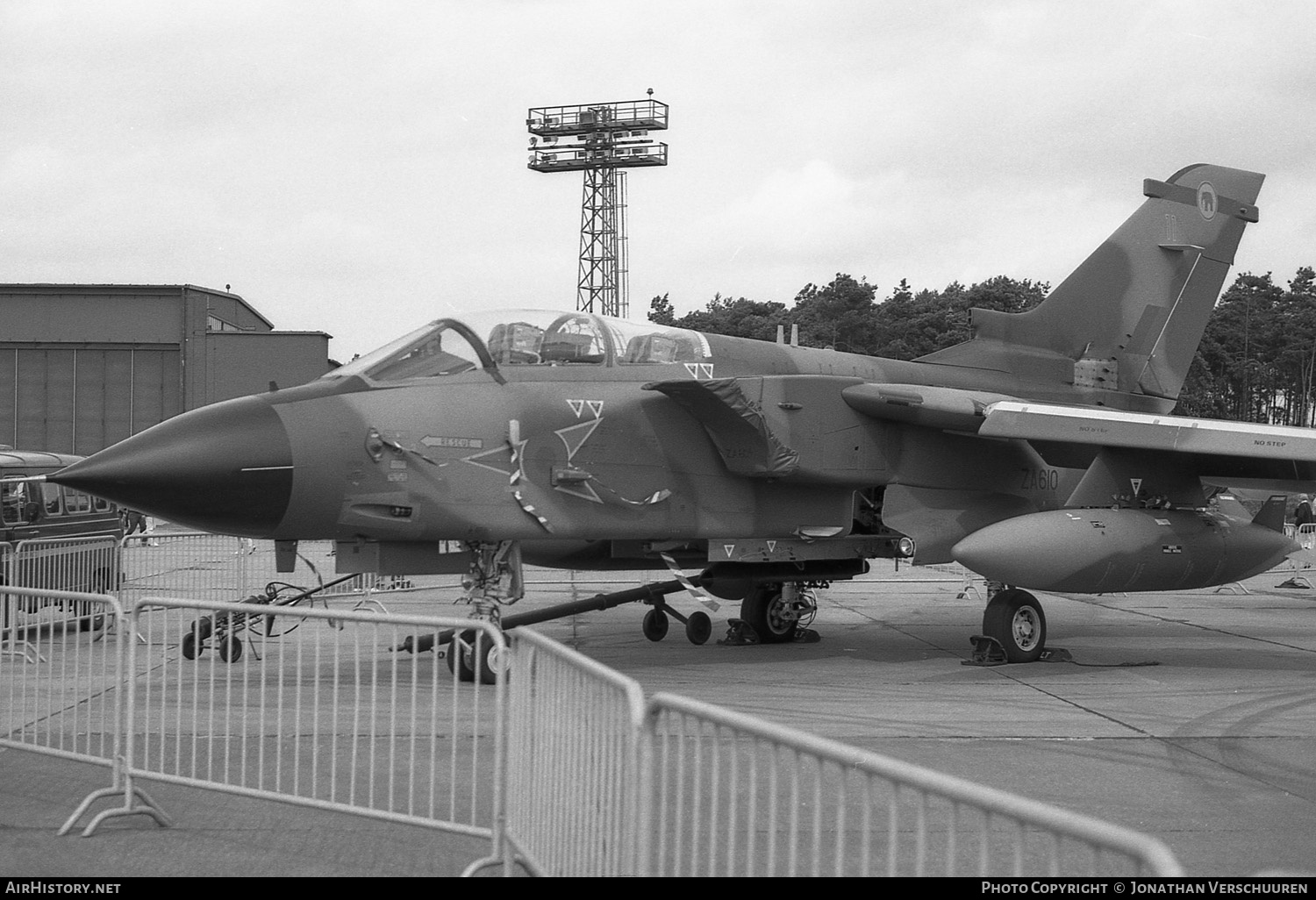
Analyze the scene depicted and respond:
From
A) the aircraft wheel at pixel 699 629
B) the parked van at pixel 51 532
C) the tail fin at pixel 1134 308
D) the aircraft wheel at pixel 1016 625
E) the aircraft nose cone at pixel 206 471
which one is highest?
the tail fin at pixel 1134 308

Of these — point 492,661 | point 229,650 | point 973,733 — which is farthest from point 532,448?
point 229,650

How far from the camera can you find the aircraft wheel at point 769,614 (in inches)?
504

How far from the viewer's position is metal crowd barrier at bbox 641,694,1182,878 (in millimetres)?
2555

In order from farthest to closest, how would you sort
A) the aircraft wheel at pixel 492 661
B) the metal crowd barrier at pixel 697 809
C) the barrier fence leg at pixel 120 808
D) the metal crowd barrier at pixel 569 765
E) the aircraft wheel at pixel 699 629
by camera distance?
the aircraft wheel at pixel 699 629
the barrier fence leg at pixel 120 808
the aircraft wheel at pixel 492 661
the metal crowd barrier at pixel 569 765
the metal crowd barrier at pixel 697 809

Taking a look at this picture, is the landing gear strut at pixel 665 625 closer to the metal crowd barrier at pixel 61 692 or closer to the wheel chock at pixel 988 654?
the wheel chock at pixel 988 654

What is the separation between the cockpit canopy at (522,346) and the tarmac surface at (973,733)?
106 inches

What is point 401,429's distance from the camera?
30.2ft

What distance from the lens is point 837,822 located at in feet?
11.8

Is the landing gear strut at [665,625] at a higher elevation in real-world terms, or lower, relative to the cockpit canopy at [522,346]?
lower

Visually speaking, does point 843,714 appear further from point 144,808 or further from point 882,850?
point 144,808

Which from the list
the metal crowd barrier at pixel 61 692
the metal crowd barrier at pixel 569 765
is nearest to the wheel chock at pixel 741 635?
the metal crowd barrier at pixel 61 692

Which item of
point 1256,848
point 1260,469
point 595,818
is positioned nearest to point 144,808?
point 595,818

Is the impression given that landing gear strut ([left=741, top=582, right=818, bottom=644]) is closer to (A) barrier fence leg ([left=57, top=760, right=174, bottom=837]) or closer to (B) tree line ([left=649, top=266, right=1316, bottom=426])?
(A) barrier fence leg ([left=57, top=760, right=174, bottom=837])

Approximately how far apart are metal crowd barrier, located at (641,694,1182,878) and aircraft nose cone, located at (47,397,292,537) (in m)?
3.38
